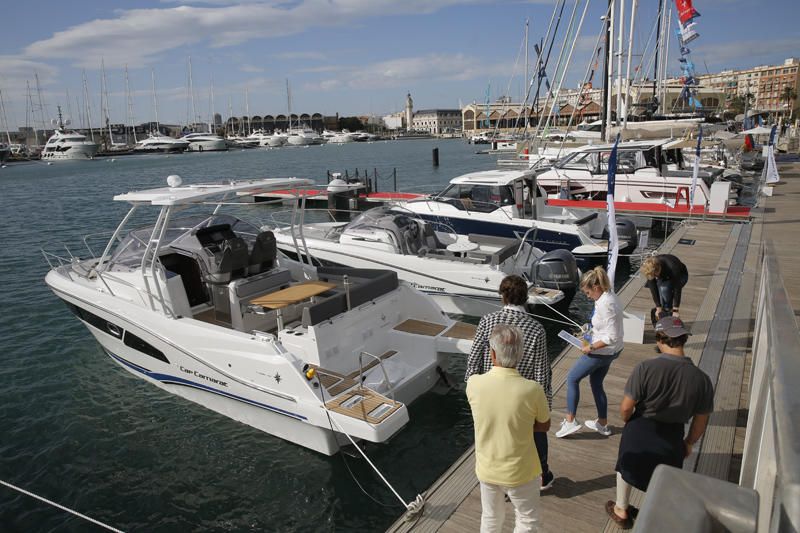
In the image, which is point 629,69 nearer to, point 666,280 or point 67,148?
point 666,280

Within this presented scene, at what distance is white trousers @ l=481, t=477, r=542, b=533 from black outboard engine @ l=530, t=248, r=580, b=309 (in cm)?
672

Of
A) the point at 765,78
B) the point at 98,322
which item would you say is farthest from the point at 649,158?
the point at 765,78

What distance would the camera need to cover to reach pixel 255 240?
810 centimetres

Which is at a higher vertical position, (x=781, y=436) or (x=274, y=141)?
(x=274, y=141)

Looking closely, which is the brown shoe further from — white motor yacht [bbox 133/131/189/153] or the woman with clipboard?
white motor yacht [bbox 133/131/189/153]

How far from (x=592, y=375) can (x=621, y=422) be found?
94 cm

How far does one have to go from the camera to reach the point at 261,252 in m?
8.00

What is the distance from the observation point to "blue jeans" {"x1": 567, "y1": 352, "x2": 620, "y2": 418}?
471cm

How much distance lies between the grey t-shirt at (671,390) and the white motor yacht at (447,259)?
5.93 metres

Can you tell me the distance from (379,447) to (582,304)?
7.05m

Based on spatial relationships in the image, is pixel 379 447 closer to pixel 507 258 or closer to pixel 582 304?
pixel 507 258

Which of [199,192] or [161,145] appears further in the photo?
[161,145]

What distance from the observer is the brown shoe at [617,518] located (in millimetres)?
3910

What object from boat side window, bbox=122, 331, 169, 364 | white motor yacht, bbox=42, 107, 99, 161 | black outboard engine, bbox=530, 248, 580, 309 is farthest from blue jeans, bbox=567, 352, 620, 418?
white motor yacht, bbox=42, 107, 99, 161
